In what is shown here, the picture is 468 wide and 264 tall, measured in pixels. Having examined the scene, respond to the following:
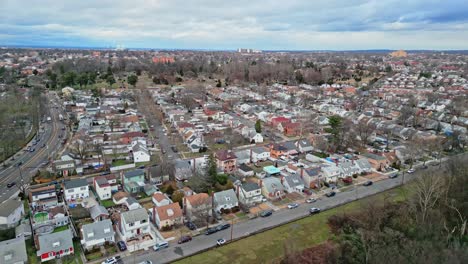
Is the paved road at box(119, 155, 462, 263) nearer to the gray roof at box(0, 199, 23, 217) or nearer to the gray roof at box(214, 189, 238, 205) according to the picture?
the gray roof at box(214, 189, 238, 205)

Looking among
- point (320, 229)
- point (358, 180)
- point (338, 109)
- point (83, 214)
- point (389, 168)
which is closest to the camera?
point (320, 229)

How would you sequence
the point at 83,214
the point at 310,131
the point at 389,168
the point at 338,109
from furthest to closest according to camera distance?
the point at 338,109
the point at 310,131
the point at 389,168
the point at 83,214

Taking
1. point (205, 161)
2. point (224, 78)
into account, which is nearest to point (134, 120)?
point (205, 161)

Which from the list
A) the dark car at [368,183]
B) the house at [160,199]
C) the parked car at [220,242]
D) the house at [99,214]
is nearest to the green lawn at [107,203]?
the house at [99,214]

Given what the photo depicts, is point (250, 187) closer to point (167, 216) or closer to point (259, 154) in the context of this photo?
point (167, 216)

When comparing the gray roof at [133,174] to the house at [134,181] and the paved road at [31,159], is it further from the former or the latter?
the paved road at [31,159]

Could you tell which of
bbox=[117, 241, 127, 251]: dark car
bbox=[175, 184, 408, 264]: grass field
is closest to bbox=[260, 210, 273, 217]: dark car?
bbox=[175, 184, 408, 264]: grass field

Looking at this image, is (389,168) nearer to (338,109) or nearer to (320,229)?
(320,229)
